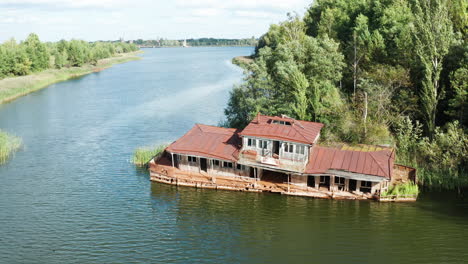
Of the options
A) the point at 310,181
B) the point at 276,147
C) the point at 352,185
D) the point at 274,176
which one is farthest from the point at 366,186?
the point at 276,147

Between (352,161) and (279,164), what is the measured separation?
8.30m

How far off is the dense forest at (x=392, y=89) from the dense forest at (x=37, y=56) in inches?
3977

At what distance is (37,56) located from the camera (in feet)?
484

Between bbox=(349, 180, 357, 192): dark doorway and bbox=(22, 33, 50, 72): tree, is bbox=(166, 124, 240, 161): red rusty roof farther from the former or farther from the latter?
bbox=(22, 33, 50, 72): tree

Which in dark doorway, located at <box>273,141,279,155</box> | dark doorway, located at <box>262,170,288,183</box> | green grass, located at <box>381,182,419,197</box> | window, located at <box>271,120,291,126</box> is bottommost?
green grass, located at <box>381,182,419,197</box>

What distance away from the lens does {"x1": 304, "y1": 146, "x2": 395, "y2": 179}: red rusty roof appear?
4284 centimetres

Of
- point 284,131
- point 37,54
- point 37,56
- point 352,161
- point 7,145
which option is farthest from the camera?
point 37,54

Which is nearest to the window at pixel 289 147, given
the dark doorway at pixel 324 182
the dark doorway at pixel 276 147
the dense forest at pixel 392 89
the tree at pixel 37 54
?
the dark doorway at pixel 276 147

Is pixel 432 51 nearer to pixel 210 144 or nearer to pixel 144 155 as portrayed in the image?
pixel 210 144

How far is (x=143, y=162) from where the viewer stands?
184ft

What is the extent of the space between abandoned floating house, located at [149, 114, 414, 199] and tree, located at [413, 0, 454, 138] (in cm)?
1016

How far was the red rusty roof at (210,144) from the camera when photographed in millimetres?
47678

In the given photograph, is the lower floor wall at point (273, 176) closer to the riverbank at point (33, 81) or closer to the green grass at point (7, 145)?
the green grass at point (7, 145)

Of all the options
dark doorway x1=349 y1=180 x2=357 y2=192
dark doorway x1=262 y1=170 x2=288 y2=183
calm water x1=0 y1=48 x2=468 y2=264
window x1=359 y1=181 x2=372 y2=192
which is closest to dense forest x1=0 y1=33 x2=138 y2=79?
calm water x1=0 y1=48 x2=468 y2=264
